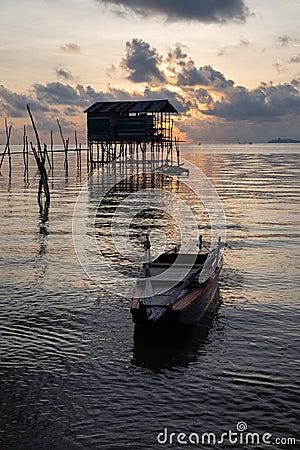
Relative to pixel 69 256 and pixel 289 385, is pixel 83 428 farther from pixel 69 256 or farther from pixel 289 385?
pixel 69 256

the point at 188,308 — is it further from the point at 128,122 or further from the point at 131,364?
the point at 128,122

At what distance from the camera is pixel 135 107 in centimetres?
6097

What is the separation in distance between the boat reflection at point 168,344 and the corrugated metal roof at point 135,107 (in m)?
49.6

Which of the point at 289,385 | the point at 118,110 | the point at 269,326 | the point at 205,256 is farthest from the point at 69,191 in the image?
the point at 289,385

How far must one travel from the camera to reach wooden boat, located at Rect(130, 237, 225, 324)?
11375 mm

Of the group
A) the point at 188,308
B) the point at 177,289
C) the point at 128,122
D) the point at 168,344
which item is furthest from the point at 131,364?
the point at 128,122

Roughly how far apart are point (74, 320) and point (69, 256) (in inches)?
288

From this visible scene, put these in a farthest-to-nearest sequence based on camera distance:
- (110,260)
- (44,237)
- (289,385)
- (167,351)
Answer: (44,237) → (110,260) → (167,351) → (289,385)

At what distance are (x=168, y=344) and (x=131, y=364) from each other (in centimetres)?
130

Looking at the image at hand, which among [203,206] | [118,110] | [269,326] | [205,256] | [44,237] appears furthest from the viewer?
[118,110]

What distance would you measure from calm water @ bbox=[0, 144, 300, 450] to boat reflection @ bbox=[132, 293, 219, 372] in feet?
0.14

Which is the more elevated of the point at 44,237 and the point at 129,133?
the point at 129,133

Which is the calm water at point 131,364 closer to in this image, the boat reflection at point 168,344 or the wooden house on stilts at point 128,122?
the boat reflection at point 168,344

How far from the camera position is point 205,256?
15336mm
